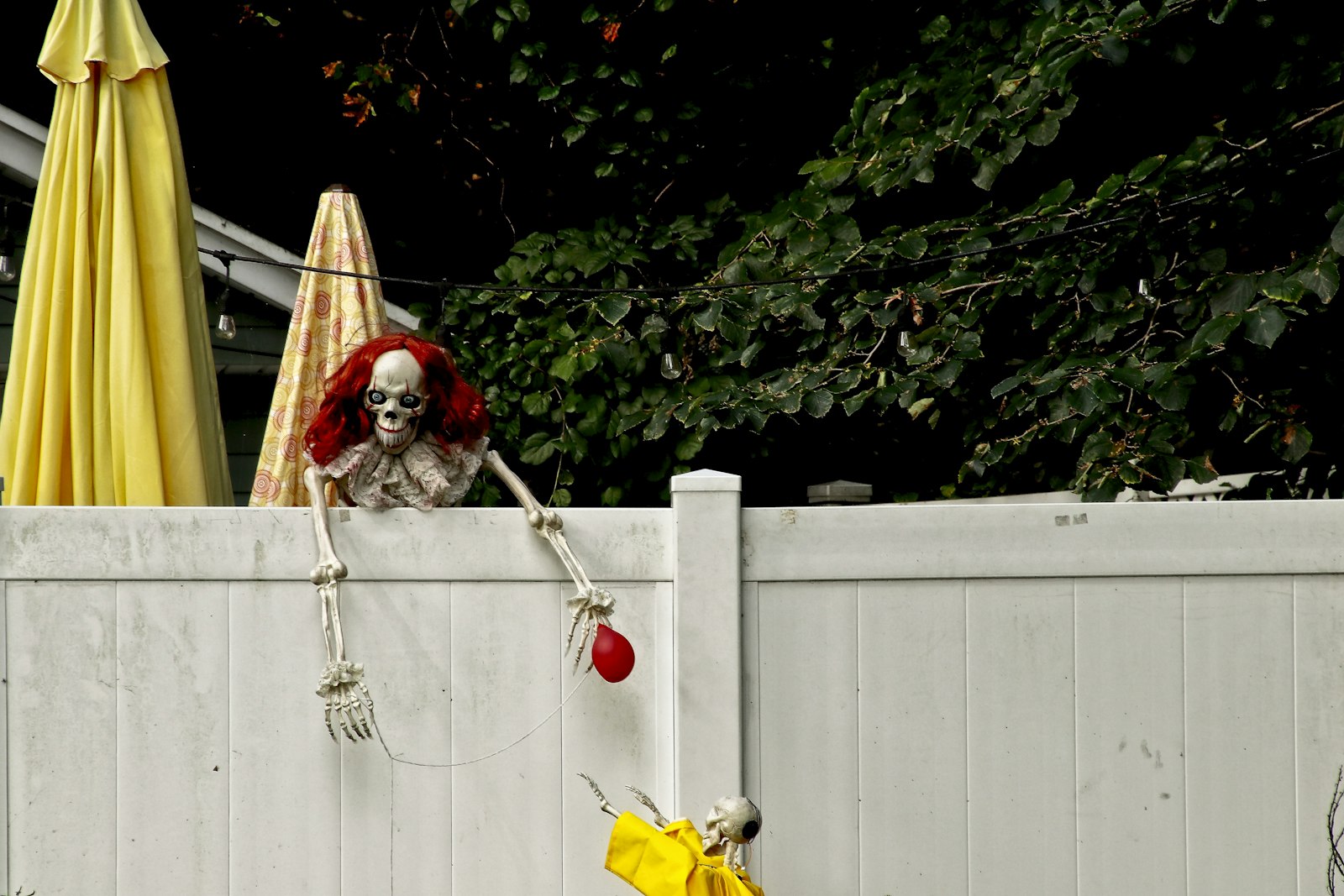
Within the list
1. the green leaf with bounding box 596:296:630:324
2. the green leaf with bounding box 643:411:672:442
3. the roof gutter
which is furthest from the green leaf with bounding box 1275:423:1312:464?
the roof gutter

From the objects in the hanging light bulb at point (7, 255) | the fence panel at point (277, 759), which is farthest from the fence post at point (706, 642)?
the hanging light bulb at point (7, 255)

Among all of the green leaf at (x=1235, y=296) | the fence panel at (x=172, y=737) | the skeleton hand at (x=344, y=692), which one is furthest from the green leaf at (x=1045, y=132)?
the fence panel at (x=172, y=737)

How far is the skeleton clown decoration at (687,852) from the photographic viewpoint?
7.60ft

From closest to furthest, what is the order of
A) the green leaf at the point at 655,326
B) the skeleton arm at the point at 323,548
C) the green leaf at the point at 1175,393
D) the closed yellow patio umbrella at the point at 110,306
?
the skeleton arm at the point at 323,548 → the closed yellow patio umbrella at the point at 110,306 → the green leaf at the point at 1175,393 → the green leaf at the point at 655,326

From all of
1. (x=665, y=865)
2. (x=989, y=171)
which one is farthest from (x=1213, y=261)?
(x=665, y=865)

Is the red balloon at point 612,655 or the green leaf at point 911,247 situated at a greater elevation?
the green leaf at point 911,247

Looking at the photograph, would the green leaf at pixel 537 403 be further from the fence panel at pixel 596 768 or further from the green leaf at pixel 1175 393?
the green leaf at pixel 1175 393

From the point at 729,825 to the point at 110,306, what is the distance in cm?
194

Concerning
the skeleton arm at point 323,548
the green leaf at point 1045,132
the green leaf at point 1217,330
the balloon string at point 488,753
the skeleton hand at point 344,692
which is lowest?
the balloon string at point 488,753

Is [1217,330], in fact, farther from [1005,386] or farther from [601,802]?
[601,802]

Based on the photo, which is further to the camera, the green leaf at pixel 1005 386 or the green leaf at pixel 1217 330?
the green leaf at pixel 1005 386

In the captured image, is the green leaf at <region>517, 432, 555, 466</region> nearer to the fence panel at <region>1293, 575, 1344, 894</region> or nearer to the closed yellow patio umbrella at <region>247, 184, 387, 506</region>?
the closed yellow patio umbrella at <region>247, 184, 387, 506</region>

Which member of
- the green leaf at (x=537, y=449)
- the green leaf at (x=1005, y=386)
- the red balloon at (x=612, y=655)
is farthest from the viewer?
the green leaf at (x=537, y=449)

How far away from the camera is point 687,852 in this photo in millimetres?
2336
